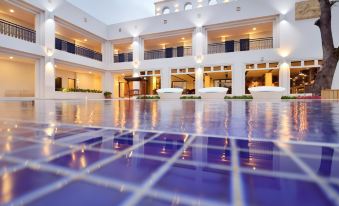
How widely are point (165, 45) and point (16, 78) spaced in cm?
1172

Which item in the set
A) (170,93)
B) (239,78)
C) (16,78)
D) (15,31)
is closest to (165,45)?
(170,93)

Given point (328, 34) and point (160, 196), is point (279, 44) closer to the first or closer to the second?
point (328, 34)

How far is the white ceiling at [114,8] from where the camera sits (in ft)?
55.6

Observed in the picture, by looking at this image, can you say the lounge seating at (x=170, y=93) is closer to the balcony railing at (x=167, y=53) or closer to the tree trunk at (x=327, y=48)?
the balcony railing at (x=167, y=53)

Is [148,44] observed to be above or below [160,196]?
above

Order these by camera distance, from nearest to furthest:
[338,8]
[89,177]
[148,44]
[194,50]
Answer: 1. [89,177]
2. [338,8]
3. [194,50]
4. [148,44]

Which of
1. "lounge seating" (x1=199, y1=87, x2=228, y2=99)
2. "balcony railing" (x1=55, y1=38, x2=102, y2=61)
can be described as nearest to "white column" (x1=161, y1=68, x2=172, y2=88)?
"lounge seating" (x1=199, y1=87, x2=228, y2=99)

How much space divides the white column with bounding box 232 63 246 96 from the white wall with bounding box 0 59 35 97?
47.2ft

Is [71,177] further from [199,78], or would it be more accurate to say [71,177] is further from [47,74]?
[199,78]

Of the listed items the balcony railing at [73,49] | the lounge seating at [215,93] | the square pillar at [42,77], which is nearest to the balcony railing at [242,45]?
A: the lounge seating at [215,93]

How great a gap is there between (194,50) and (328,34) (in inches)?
318

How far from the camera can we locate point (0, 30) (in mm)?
11375

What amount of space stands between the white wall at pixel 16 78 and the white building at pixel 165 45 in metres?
0.06

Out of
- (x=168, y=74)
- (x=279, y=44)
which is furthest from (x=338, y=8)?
(x=168, y=74)
